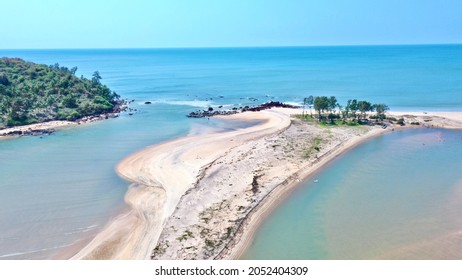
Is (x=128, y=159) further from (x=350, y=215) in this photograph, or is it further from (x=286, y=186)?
(x=350, y=215)

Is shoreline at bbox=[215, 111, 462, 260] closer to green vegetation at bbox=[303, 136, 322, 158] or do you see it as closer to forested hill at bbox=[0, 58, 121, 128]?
green vegetation at bbox=[303, 136, 322, 158]

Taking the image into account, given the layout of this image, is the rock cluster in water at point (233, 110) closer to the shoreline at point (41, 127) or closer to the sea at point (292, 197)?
the sea at point (292, 197)

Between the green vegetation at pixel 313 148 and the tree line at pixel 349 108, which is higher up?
the tree line at pixel 349 108

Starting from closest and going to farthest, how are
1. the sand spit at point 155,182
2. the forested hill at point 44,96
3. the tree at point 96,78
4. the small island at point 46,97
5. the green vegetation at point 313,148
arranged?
the sand spit at point 155,182
the green vegetation at point 313,148
the small island at point 46,97
the forested hill at point 44,96
the tree at point 96,78

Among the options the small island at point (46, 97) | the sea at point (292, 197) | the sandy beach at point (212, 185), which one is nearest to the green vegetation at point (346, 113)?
the sandy beach at point (212, 185)

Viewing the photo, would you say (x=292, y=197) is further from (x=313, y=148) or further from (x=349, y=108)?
(x=349, y=108)

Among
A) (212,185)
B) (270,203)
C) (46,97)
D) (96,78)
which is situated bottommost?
(270,203)

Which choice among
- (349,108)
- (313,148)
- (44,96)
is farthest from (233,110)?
(44,96)
